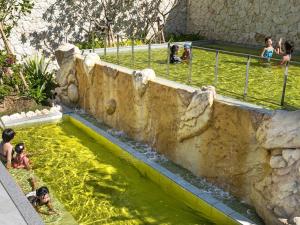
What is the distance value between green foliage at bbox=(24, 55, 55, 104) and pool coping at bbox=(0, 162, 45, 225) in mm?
5940

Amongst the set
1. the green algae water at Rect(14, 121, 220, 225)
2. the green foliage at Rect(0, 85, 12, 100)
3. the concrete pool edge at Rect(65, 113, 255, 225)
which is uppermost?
the green foliage at Rect(0, 85, 12, 100)

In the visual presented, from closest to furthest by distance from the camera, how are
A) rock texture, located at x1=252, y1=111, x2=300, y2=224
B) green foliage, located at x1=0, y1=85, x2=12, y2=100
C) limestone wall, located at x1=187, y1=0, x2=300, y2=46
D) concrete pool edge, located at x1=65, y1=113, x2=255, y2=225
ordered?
rock texture, located at x1=252, y1=111, x2=300, y2=224 < concrete pool edge, located at x1=65, y1=113, x2=255, y2=225 < green foliage, located at x1=0, y1=85, x2=12, y2=100 < limestone wall, located at x1=187, y1=0, x2=300, y2=46

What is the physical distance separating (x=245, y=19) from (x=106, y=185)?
12393 millimetres

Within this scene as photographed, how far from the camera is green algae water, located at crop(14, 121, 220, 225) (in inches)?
292

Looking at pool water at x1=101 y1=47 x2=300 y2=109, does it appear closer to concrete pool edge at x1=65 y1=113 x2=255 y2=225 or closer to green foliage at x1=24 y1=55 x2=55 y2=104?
green foliage at x1=24 y1=55 x2=55 y2=104

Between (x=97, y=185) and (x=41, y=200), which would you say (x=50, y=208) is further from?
(x=97, y=185)

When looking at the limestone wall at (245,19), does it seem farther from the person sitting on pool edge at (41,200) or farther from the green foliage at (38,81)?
the person sitting on pool edge at (41,200)

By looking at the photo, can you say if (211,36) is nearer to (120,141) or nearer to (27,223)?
(120,141)

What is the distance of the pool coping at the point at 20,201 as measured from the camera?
5.79 meters

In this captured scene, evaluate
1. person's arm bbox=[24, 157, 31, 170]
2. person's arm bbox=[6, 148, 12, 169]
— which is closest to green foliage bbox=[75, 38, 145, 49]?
person's arm bbox=[24, 157, 31, 170]

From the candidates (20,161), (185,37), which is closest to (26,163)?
(20,161)

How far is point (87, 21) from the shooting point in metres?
18.1

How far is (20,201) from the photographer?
6285mm

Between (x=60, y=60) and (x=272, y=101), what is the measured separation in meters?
8.03
